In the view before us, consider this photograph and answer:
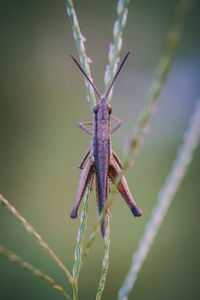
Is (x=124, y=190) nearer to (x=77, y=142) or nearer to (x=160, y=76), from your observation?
(x=160, y=76)

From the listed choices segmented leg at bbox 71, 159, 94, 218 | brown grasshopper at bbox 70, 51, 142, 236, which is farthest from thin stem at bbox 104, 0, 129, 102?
segmented leg at bbox 71, 159, 94, 218

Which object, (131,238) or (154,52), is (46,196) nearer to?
(131,238)

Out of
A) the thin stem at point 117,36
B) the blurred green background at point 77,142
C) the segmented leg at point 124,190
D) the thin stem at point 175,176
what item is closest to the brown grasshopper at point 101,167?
the segmented leg at point 124,190

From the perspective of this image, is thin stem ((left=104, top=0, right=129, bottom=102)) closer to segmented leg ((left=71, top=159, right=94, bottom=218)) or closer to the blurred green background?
segmented leg ((left=71, top=159, right=94, bottom=218))

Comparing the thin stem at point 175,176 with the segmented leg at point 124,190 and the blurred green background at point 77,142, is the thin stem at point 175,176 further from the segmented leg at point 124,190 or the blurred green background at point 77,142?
the blurred green background at point 77,142

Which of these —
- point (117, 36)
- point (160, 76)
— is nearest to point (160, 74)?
point (160, 76)

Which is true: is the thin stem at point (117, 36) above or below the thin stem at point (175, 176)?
above
